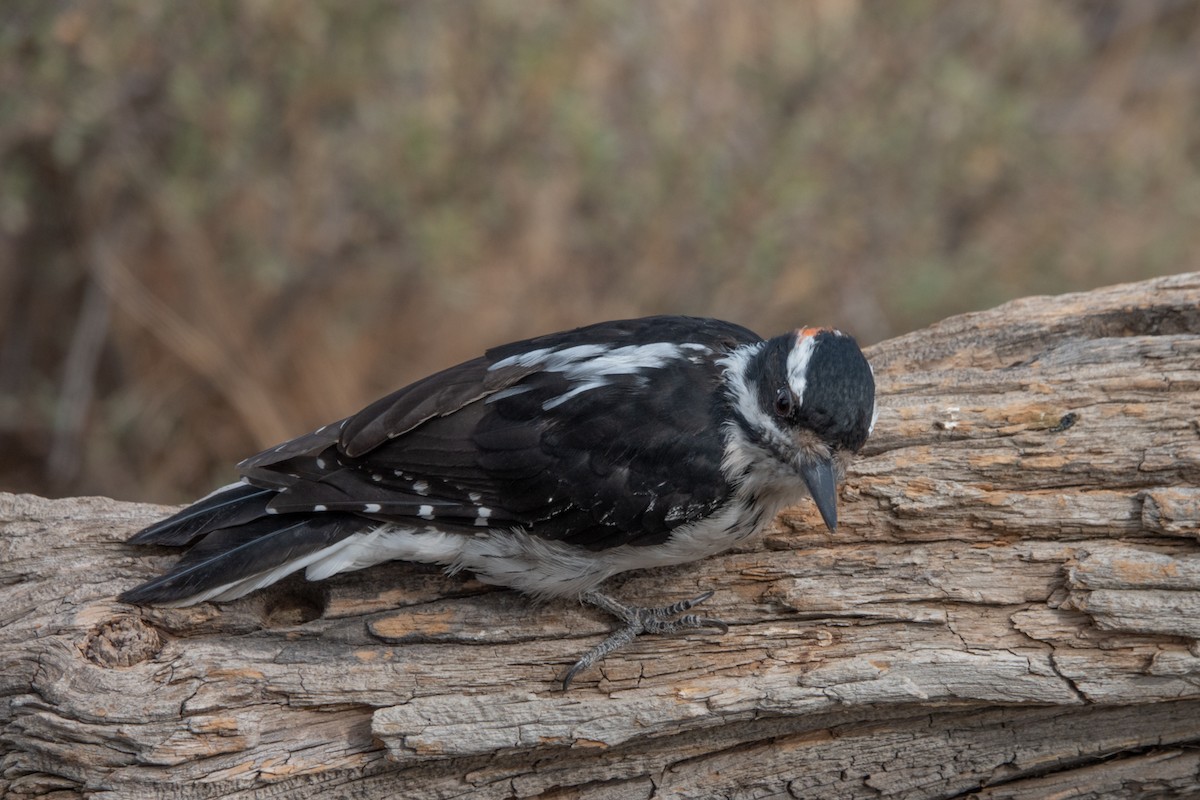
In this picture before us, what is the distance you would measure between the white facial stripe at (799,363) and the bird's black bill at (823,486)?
0.71 feet

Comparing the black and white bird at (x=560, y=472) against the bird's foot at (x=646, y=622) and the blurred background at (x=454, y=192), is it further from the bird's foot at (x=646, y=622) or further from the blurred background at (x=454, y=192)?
the blurred background at (x=454, y=192)

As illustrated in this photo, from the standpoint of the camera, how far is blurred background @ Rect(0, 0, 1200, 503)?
6168 mm

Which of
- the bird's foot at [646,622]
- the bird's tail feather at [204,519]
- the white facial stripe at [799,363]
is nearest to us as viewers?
the white facial stripe at [799,363]

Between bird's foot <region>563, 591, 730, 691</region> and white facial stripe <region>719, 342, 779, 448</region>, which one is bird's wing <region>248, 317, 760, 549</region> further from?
bird's foot <region>563, 591, 730, 691</region>

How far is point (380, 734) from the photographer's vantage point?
344 cm

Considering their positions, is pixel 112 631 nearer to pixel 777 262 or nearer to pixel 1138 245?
pixel 777 262

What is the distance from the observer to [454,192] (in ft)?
22.2

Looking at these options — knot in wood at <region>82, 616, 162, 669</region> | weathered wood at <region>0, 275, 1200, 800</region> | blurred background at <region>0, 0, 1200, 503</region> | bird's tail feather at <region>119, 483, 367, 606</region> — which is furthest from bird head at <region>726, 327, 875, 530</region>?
blurred background at <region>0, 0, 1200, 503</region>

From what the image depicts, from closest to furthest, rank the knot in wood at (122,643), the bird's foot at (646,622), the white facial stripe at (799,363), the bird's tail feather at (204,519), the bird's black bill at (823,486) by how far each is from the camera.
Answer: the bird's black bill at (823,486) → the white facial stripe at (799,363) → the knot in wood at (122,643) → the bird's foot at (646,622) → the bird's tail feather at (204,519)

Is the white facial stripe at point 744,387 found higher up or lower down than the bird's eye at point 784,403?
higher up

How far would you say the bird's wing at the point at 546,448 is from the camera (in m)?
3.56

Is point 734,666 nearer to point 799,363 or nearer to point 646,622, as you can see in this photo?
point 646,622

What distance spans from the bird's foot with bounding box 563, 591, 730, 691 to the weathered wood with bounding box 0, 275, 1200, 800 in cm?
5

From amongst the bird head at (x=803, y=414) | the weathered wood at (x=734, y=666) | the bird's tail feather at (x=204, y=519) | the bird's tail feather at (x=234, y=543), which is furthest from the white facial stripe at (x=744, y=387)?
the bird's tail feather at (x=204, y=519)
